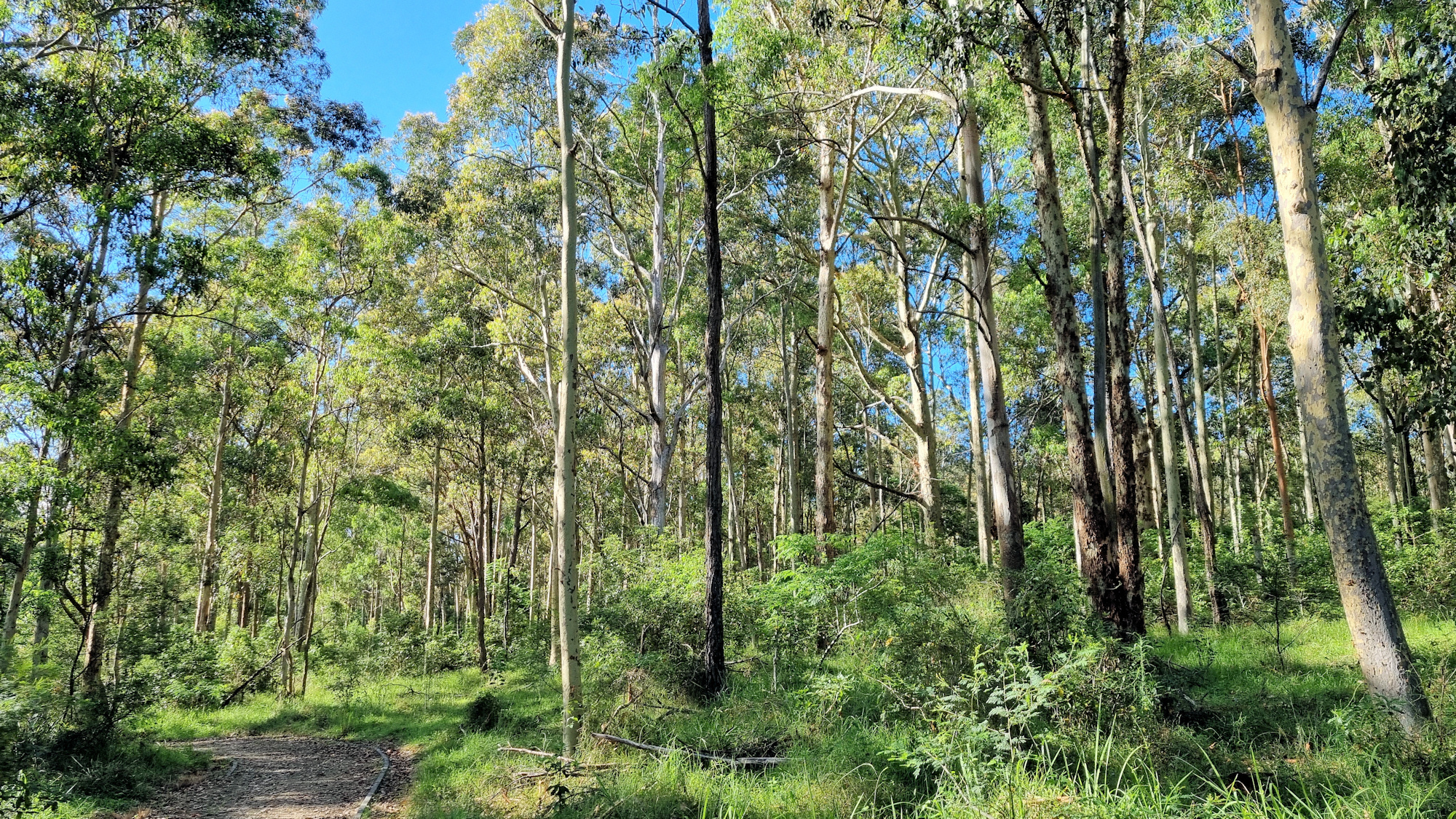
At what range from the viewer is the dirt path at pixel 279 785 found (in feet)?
23.2

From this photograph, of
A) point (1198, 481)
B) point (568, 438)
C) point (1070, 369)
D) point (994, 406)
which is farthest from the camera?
point (1198, 481)

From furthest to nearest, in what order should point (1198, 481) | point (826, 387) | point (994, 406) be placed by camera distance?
point (1198, 481) < point (826, 387) < point (994, 406)

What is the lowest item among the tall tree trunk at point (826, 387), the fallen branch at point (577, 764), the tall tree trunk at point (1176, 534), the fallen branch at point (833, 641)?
the fallen branch at point (577, 764)

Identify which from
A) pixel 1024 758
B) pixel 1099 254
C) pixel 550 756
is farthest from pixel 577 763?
pixel 1099 254

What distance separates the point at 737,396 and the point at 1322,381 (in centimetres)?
1792

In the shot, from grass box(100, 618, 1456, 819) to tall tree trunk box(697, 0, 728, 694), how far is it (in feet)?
1.66

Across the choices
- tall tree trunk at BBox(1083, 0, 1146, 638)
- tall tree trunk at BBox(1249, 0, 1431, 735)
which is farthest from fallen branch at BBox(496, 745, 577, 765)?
tall tree trunk at BBox(1083, 0, 1146, 638)

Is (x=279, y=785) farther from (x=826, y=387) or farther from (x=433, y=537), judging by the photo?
(x=433, y=537)

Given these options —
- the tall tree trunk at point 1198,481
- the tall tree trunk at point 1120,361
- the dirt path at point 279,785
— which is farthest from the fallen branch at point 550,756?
the tall tree trunk at point 1198,481

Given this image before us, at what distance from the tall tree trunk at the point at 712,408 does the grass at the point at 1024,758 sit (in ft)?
1.66

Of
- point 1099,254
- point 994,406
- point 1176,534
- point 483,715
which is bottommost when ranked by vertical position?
point 483,715

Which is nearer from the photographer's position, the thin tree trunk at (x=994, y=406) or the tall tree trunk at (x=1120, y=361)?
the thin tree trunk at (x=994, y=406)

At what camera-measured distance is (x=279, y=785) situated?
8234mm

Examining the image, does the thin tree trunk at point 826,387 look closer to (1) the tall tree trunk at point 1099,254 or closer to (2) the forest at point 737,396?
(2) the forest at point 737,396
